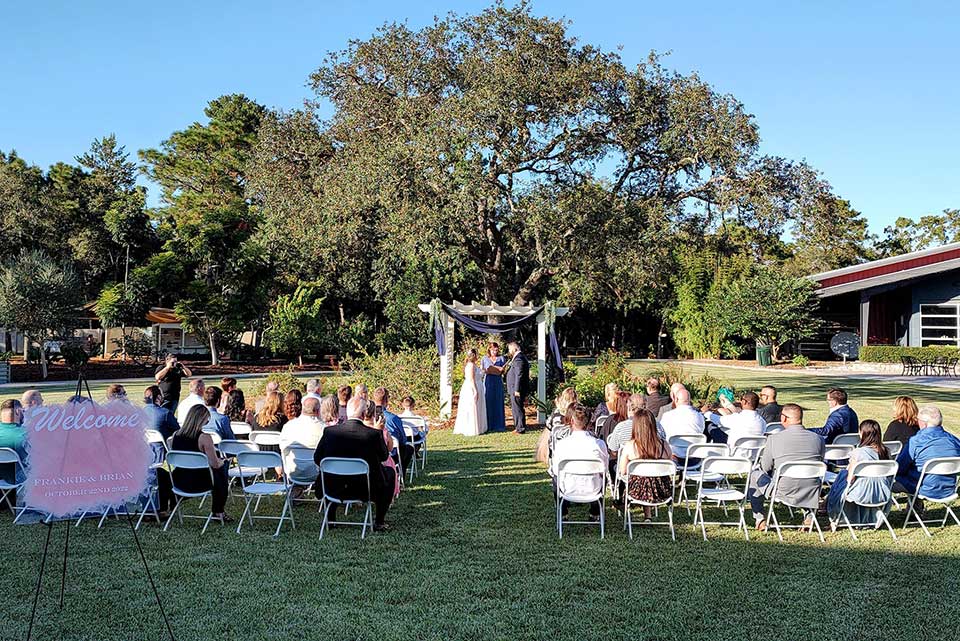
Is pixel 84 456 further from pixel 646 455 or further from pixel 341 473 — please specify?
pixel 646 455

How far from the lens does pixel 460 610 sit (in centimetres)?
507

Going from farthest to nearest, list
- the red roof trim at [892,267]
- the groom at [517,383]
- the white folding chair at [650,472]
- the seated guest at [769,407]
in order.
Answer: the red roof trim at [892,267] → the groom at [517,383] → the seated guest at [769,407] → the white folding chair at [650,472]

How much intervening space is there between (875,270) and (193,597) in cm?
3847

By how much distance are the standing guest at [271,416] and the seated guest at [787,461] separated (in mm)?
5275

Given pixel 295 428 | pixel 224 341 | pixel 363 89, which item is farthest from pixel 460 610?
pixel 224 341

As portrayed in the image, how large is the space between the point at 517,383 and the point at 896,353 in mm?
24927

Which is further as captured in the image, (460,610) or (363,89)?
(363,89)

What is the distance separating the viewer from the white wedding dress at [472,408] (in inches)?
→ 535

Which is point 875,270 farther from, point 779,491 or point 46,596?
point 46,596

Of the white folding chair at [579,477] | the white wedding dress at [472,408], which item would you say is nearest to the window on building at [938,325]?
the white wedding dress at [472,408]

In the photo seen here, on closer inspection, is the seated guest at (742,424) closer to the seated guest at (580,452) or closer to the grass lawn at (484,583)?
the grass lawn at (484,583)

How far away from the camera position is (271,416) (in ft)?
29.6

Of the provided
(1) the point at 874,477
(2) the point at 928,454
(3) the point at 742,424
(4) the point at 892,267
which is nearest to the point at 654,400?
(3) the point at 742,424

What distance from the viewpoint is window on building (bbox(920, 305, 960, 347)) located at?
3453 cm
